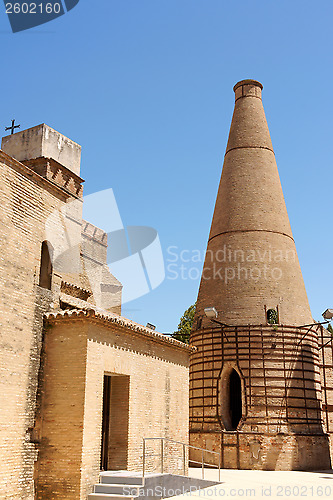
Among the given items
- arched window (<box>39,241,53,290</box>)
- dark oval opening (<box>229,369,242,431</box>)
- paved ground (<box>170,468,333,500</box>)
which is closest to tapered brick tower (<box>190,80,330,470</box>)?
dark oval opening (<box>229,369,242,431</box>)

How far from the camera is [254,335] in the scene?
20688 millimetres

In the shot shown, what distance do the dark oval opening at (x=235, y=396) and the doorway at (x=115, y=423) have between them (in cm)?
879

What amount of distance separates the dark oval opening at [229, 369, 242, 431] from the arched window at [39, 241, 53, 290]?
426 inches

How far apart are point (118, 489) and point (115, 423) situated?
7.21 feet

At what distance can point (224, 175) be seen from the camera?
2434 cm

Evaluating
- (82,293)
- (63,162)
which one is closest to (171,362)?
(82,293)

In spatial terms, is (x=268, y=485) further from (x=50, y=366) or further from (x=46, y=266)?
(x=46, y=266)

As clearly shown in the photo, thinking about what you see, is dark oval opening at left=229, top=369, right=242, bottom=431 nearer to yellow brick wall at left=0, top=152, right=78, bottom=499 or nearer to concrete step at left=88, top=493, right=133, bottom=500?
concrete step at left=88, top=493, right=133, bottom=500

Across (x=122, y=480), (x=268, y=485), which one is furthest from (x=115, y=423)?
(x=268, y=485)

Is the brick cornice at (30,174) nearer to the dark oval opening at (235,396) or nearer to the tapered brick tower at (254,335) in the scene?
the tapered brick tower at (254,335)

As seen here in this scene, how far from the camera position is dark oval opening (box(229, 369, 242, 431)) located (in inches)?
843

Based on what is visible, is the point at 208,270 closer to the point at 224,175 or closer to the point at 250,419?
the point at 224,175

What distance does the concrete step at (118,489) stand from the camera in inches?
435

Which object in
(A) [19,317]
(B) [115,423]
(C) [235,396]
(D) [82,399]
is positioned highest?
(A) [19,317]
